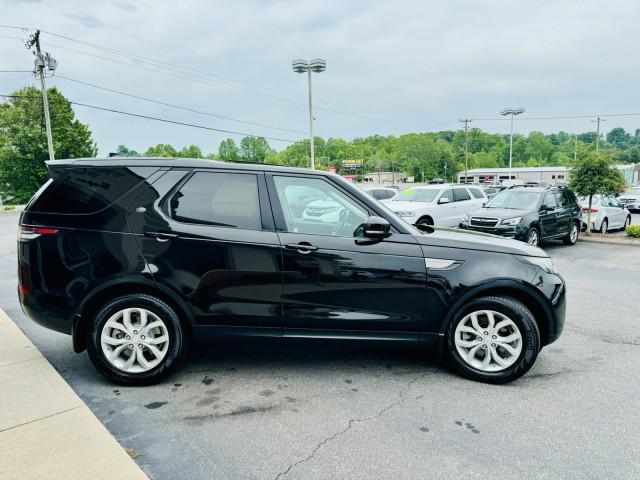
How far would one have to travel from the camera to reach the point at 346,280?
372 cm

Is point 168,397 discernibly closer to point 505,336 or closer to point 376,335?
point 376,335

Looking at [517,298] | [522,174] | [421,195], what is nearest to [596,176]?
[421,195]

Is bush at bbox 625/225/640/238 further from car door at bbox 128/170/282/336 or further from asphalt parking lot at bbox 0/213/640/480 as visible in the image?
car door at bbox 128/170/282/336

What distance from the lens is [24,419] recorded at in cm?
312

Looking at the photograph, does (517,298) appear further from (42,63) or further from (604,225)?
(42,63)

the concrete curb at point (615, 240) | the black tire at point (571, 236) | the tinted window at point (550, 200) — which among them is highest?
the tinted window at point (550, 200)

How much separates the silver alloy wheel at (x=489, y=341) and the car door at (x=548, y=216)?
9031 mm

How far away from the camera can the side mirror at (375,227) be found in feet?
12.0

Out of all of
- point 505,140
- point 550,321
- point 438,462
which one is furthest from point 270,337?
point 505,140

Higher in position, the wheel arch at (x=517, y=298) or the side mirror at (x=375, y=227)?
the side mirror at (x=375, y=227)

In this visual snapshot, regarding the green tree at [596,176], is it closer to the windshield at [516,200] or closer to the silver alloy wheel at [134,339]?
the windshield at [516,200]

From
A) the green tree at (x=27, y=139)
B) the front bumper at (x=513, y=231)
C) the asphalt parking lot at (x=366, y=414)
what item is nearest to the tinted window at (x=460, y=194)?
the front bumper at (x=513, y=231)

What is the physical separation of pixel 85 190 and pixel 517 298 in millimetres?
3668

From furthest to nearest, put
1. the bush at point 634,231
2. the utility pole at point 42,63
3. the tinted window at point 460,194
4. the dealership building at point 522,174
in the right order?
1. the dealership building at point 522,174
2. the utility pole at point 42,63
3. the tinted window at point 460,194
4. the bush at point 634,231
